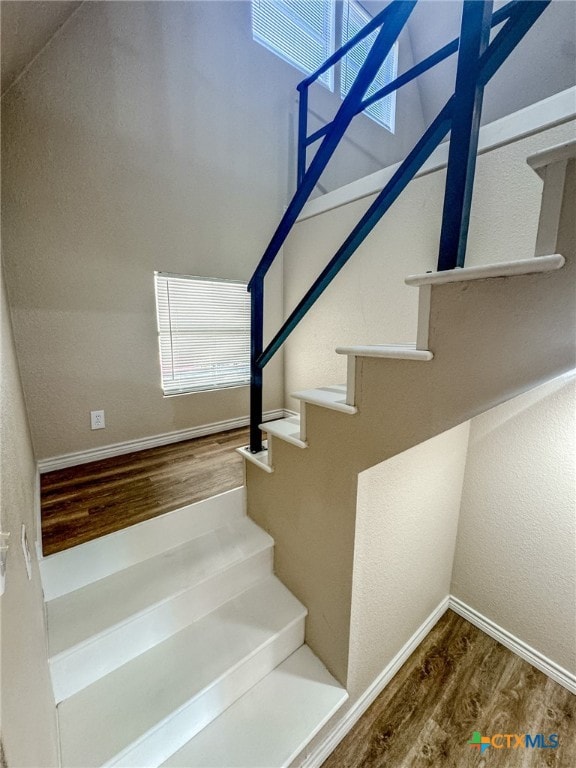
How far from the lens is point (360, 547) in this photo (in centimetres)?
118

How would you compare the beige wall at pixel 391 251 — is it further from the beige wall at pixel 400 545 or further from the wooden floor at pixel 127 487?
the wooden floor at pixel 127 487

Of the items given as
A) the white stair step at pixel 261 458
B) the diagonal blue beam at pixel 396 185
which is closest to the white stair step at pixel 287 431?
the white stair step at pixel 261 458

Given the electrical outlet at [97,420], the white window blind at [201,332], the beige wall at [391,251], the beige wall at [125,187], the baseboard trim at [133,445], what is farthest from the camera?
the white window blind at [201,332]

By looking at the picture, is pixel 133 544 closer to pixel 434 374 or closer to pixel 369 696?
pixel 369 696

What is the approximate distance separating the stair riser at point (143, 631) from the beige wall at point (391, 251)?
1.55 m

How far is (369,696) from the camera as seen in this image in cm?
142

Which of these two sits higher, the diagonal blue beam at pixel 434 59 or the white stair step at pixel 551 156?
the diagonal blue beam at pixel 434 59

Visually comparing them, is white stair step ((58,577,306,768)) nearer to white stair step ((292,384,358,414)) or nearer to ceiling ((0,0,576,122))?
white stair step ((292,384,358,414))

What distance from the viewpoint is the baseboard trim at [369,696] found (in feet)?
4.06

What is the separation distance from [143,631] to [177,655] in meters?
0.17

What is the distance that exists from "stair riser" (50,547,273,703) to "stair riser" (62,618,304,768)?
18 cm

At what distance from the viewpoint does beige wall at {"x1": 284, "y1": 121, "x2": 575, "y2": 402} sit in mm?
1347

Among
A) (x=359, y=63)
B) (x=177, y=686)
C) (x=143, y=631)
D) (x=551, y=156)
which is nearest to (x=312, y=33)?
(x=359, y=63)

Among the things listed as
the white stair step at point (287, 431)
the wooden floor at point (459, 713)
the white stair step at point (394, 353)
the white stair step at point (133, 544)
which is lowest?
the wooden floor at point (459, 713)
